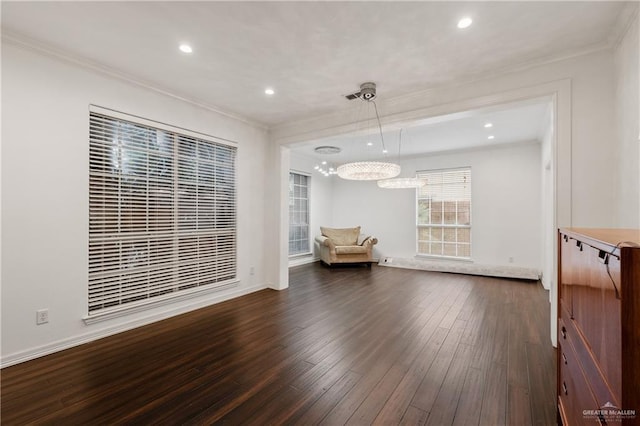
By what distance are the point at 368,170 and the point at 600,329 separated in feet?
10.5

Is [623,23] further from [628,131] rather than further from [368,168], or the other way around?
[368,168]

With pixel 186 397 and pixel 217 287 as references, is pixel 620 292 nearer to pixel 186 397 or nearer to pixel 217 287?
pixel 186 397

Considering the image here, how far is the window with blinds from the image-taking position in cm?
306

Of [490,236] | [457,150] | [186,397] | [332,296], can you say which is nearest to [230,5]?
[186,397]

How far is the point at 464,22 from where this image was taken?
7.47 feet

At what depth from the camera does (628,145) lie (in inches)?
87.1

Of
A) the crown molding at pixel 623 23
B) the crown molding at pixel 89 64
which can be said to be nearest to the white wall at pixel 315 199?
the crown molding at pixel 89 64

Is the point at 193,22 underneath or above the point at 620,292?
above

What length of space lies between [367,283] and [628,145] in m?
4.07

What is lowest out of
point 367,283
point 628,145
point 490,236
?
point 367,283

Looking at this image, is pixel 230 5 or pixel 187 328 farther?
pixel 187 328

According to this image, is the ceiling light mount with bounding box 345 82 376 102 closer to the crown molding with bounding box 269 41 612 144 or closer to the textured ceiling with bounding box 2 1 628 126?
the textured ceiling with bounding box 2 1 628 126

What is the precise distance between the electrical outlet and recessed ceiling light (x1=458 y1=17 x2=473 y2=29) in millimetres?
4548

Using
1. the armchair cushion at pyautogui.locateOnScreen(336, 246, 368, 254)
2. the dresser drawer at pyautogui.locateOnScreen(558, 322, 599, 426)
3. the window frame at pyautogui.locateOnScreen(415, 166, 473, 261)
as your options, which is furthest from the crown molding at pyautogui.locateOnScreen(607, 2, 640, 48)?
the armchair cushion at pyautogui.locateOnScreen(336, 246, 368, 254)
